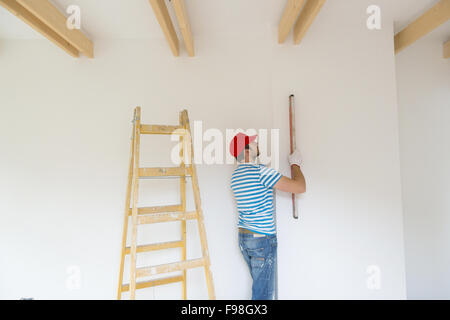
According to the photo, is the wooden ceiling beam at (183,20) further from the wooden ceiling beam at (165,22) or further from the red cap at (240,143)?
the red cap at (240,143)

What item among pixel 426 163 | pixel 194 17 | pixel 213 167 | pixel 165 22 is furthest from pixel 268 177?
pixel 426 163

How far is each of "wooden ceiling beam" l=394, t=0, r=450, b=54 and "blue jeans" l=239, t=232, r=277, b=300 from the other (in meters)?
2.17

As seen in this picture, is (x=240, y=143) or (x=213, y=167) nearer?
(x=240, y=143)

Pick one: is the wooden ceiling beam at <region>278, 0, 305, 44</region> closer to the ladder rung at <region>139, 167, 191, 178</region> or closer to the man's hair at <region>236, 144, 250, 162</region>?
the man's hair at <region>236, 144, 250, 162</region>

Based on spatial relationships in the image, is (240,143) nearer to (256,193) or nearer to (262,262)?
(256,193)

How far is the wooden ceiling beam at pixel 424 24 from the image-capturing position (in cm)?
183

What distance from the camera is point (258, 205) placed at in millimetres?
1742

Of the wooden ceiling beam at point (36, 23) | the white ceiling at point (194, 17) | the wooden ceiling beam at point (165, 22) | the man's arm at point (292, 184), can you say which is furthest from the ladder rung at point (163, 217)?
the wooden ceiling beam at point (36, 23)

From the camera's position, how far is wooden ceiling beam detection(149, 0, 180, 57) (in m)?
1.55

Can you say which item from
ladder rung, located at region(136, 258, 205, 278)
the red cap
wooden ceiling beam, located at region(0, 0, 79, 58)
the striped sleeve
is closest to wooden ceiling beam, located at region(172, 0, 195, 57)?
the red cap

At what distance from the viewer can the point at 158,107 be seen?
6.97ft

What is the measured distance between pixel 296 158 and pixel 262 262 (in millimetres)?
856

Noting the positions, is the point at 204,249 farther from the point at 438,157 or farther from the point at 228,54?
the point at 438,157

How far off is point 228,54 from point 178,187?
1.30 m
